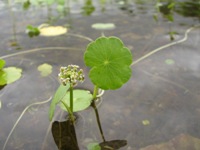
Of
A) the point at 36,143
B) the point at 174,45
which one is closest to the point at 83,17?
the point at 174,45

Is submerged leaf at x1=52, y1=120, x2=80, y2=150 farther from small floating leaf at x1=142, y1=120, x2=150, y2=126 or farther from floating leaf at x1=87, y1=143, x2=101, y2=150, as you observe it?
small floating leaf at x1=142, y1=120, x2=150, y2=126

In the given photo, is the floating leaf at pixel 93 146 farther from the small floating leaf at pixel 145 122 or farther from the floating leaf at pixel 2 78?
the floating leaf at pixel 2 78

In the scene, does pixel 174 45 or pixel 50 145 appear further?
pixel 174 45

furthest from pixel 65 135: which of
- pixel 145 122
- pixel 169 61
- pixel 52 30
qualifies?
pixel 52 30

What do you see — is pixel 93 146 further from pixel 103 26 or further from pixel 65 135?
pixel 103 26

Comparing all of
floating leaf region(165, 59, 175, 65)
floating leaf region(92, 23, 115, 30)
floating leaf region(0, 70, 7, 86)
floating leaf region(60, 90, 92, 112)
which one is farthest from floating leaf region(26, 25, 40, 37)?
floating leaf region(165, 59, 175, 65)

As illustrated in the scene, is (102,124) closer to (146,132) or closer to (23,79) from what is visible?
(146,132)
